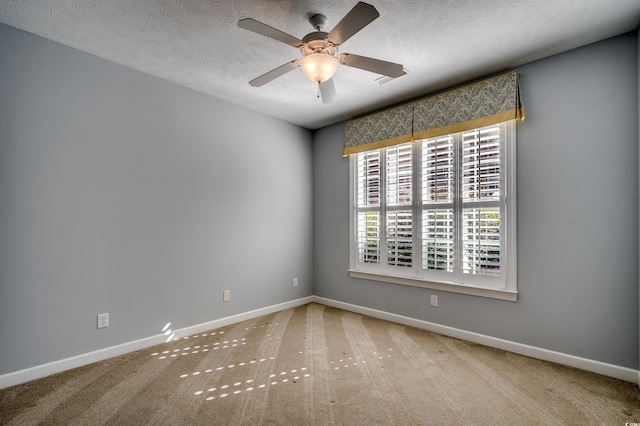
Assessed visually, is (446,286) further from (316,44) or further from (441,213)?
(316,44)

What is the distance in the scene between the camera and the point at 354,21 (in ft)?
5.90

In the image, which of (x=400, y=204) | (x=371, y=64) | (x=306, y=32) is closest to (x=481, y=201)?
(x=400, y=204)

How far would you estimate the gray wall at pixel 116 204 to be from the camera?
95.8 inches

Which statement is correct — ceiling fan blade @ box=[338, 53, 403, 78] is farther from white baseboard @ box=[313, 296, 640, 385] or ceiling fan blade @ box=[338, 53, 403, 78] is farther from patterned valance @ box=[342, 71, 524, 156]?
white baseboard @ box=[313, 296, 640, 385]

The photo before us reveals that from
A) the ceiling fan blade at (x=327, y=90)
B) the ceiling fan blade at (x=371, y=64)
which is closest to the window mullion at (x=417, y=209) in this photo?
the ceiling fan blade at (x=327, y=90)

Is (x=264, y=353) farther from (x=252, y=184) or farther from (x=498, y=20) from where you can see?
(x=498, y=20)

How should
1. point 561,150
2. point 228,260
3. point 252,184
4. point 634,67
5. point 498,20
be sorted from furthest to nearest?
point 252,184 → point 228,260 → point 561,150 → point 634,67 → point 498,20

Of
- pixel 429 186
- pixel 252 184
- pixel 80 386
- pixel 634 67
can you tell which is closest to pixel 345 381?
pixel 80 386

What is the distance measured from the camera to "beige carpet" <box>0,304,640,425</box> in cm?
199

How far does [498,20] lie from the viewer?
2.29 metres

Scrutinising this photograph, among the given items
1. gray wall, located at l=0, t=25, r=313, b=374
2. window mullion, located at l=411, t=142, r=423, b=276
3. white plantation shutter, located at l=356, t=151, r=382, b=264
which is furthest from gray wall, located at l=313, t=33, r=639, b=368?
gray wall, located at l=0, t=25, r=313, b=374

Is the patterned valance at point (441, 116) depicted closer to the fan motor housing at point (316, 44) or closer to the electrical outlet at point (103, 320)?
the fan motor housing at point (316, 44)

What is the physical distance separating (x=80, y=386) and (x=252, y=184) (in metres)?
2.53

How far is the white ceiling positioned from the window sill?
6.77 ft
